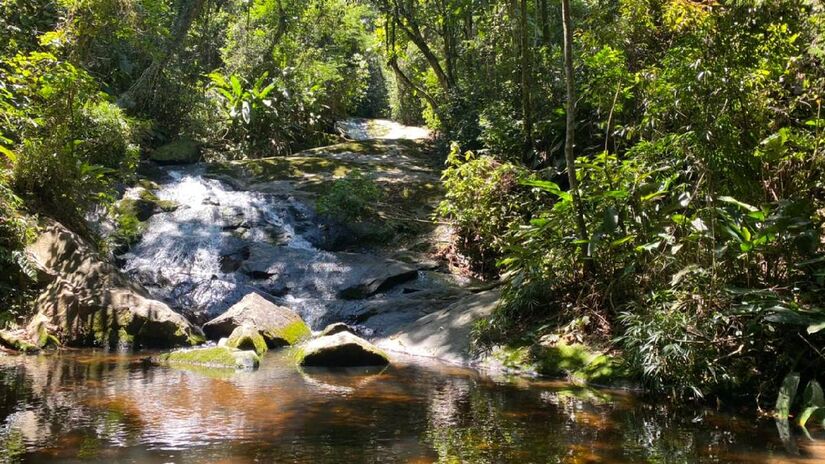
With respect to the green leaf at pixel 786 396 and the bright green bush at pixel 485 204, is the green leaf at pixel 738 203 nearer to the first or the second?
the green leaf at pixel 786 396

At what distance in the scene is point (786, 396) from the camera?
553 cm

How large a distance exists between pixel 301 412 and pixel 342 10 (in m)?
23.2

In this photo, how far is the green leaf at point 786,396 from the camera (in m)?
5.50

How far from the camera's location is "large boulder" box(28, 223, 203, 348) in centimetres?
905

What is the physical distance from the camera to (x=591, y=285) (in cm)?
811

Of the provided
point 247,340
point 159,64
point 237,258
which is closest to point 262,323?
point 247,340

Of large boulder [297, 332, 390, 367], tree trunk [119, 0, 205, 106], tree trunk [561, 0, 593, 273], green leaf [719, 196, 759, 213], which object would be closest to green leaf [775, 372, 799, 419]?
green leaf [719, 196, 759, 213]

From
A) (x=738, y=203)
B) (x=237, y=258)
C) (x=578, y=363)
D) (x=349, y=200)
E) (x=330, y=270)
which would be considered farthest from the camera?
(x=349, y=200)

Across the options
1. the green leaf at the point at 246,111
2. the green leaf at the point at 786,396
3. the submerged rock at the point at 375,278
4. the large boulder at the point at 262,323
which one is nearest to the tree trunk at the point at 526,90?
the submerged rock at the point at 375,278

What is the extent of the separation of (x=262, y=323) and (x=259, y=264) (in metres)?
3.22

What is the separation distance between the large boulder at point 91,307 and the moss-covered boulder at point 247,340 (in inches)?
34.4

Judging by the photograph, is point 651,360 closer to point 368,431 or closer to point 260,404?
point 368,431

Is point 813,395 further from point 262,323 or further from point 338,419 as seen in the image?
point 262,323

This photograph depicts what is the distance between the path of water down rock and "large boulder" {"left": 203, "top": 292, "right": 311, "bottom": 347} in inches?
43.0
